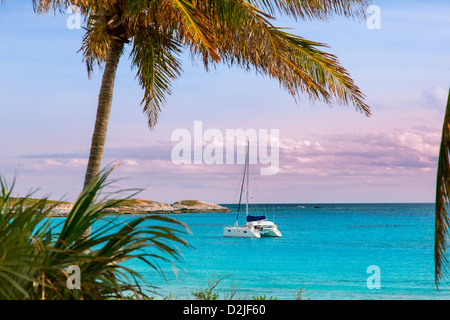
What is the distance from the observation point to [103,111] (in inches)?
375

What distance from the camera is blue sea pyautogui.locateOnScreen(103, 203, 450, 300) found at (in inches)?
1337

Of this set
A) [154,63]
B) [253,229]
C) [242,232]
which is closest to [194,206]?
[242,232]

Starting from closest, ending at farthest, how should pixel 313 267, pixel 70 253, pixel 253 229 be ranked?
pixel 70 253 < pixel 313 267 < pixel 253 229

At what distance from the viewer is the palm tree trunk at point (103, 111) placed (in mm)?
9258

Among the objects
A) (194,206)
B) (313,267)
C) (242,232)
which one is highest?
(242,232)

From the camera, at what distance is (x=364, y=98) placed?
9.25 meters

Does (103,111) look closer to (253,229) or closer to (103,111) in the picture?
(103,111)

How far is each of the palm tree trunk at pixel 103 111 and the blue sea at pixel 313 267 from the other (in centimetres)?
1404

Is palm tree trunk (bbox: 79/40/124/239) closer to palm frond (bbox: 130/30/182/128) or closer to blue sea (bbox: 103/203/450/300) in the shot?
palm frond (bbox: 130/30/182/128)

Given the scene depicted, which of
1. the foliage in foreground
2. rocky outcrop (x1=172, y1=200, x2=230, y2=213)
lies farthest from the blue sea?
rocky outcrop (x1=172, y1=200, x2=230, y2=213)
